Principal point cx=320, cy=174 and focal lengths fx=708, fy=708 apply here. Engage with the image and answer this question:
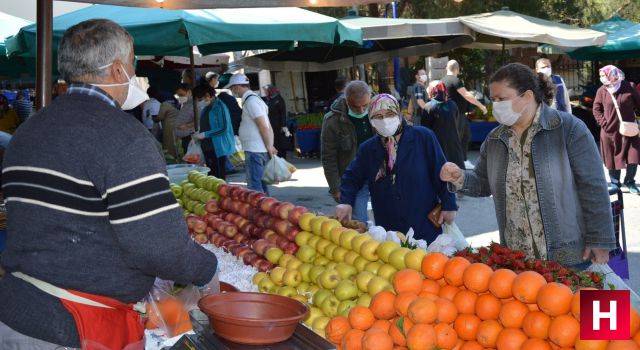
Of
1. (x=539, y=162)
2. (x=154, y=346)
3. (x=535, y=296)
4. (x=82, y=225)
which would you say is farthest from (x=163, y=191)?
(x=539, y=162)

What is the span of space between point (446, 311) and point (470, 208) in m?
7.31

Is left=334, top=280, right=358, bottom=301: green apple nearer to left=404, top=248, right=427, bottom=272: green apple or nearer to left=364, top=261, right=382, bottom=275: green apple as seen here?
left=364, top=261, right=382, bottom=275: green apple

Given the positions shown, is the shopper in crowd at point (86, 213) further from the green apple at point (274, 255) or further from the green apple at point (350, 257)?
the green apple at point (274, 255)

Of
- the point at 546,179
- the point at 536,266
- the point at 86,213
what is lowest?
the point at 536,266

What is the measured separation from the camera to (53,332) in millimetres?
2152

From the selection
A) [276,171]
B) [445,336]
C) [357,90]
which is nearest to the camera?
[445,336]

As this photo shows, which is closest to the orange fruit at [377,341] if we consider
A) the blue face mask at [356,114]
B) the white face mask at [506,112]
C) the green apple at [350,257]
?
the green apple at [350,257]

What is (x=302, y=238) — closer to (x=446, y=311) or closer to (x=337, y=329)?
(x=337, y=329)

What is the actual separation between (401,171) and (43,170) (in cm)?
299

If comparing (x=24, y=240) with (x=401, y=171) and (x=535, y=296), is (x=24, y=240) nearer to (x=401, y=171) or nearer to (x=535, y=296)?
(x=535, y=296)

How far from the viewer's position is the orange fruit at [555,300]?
2.30 m

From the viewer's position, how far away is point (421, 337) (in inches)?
96.3

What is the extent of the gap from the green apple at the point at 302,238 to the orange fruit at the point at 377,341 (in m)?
1.38

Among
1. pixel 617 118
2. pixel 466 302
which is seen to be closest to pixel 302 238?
pixel 466 302
